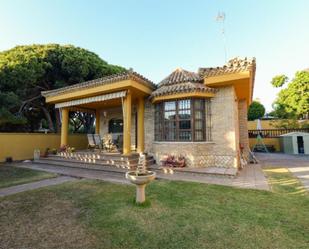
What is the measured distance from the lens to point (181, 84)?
923cm

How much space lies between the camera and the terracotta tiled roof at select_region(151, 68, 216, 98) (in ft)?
28.3

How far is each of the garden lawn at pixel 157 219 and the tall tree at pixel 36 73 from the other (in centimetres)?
912

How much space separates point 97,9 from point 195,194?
13.4 metres

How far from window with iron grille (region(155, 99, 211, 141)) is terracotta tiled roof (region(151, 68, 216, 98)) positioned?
589 millimetres

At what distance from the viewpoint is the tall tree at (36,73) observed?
11.8 meters

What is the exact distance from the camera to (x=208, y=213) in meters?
4.00

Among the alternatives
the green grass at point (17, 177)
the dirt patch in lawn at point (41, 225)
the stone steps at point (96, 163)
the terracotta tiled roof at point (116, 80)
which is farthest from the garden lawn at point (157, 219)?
the terracotta tiled roof at point (116, 80)

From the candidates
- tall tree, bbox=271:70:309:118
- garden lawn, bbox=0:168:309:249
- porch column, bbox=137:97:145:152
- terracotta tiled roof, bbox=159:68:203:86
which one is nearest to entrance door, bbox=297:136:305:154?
tall tree, bbox=271:70:309:118

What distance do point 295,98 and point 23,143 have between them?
25683 mm

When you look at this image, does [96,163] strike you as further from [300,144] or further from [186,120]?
[300,144]

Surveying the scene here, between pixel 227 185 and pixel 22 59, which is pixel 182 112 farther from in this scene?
pixel 22 59

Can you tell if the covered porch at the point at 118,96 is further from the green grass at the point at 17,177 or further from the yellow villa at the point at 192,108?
the green grass at the point at 17,177

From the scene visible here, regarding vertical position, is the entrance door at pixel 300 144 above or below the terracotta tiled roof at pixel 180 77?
below

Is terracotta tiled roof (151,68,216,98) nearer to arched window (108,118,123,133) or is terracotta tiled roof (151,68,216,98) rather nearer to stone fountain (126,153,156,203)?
arched window (108,118,123,133)
